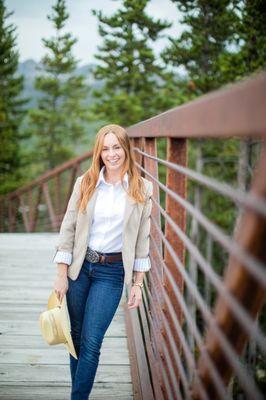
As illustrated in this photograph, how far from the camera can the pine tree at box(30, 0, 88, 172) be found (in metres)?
37.0

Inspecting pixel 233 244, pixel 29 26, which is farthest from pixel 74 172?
pixel 29 26

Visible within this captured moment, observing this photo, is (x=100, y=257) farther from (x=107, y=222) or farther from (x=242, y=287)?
(x=242, y=287)

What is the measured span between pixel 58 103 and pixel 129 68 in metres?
17.4

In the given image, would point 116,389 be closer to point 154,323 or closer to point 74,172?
point 154,323

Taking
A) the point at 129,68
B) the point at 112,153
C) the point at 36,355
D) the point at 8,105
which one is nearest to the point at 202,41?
the point at 129,68

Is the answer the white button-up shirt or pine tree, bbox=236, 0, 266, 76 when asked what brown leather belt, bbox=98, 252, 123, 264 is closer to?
the white button-up shirt

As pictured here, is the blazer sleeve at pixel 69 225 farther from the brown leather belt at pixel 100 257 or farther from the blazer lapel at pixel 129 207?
the blazer lapel at pixel 129 207

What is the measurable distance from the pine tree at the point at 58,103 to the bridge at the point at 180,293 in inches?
1319

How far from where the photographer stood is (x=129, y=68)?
23.9 m

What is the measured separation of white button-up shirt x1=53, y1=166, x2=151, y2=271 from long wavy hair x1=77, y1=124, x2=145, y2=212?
0.04 meters

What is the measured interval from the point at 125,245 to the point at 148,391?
837 mm

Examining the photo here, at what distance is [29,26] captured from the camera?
130 ft

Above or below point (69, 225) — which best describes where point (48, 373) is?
below

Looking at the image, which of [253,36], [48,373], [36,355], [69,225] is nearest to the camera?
[69,225]
